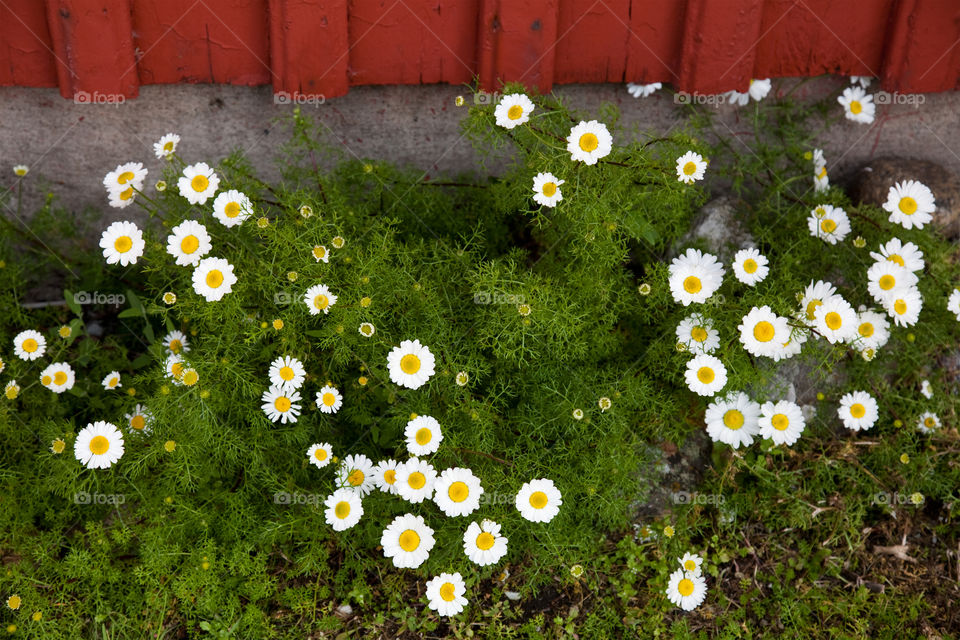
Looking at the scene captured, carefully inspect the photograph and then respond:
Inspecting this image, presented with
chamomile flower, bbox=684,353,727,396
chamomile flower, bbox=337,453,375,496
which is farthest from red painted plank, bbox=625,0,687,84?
chamomile flower, bbox=337,453,375,496

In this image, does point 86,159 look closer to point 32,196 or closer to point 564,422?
point 32,196

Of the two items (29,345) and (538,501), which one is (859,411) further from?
(29,345)

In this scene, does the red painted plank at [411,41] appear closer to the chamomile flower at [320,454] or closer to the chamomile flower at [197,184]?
the chamomile flower at [197,184]

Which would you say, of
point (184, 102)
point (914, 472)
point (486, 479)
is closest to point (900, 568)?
point (914, 472)

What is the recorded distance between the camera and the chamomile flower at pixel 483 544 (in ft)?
9.60

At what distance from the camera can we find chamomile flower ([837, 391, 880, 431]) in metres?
3.57

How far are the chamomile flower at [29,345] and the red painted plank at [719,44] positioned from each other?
3231 mm

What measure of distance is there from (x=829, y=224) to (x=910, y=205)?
384 mm

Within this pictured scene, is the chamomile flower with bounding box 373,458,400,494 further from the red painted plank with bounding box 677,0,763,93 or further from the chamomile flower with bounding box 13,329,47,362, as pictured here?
the red painted plank with bounding box 677,0,763,93

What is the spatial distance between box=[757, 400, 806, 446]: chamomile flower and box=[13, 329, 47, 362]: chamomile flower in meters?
3.21

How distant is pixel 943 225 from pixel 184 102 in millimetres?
3893

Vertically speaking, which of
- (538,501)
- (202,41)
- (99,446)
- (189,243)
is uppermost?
(202,41)

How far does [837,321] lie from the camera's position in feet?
10.6

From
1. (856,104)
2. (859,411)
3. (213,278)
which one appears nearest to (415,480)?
(213,278)
